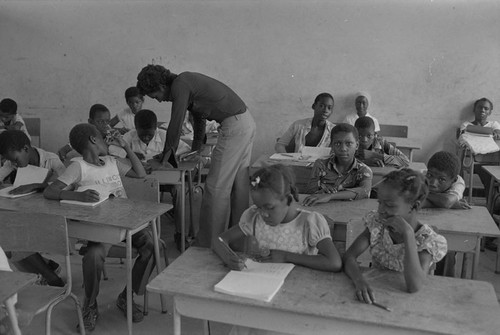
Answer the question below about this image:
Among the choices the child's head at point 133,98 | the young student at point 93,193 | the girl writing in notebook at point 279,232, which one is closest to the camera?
the girl writing in notebook at point 279,232

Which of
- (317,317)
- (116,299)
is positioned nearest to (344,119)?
(116,299)

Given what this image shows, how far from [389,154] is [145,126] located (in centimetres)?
194

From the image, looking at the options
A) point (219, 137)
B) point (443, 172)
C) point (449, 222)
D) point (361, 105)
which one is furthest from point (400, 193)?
point (361, 105)

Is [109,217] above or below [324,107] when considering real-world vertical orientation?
below

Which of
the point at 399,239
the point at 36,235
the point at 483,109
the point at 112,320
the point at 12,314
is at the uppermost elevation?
the point at 483,109

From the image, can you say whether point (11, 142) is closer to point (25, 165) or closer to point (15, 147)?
point (15, 147)

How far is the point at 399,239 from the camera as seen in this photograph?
1.73 meters

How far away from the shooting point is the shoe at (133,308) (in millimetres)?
2551

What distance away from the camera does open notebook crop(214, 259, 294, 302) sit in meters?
1.47

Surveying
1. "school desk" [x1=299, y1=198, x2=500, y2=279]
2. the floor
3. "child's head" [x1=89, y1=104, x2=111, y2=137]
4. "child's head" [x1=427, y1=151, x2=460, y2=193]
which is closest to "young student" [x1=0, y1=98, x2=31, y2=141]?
"child's head" [x1=89, y1=104, x2=111, y2=137]

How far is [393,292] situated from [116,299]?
178 cm

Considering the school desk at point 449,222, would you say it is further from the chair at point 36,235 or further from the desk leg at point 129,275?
the chair at point 36,235

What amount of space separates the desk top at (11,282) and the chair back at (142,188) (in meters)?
1.17

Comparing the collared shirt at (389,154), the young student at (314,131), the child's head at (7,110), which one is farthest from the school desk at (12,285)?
the child's head at (7,110)
